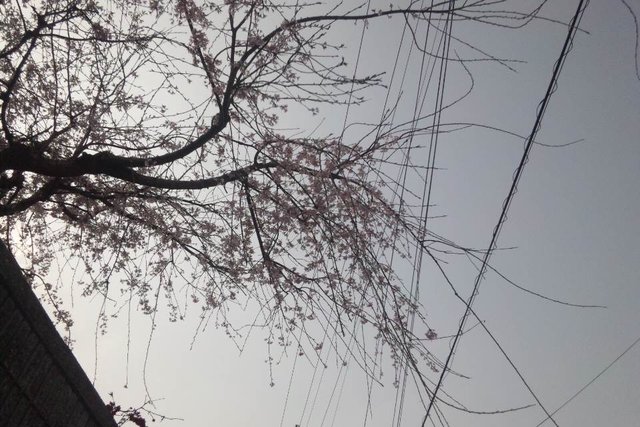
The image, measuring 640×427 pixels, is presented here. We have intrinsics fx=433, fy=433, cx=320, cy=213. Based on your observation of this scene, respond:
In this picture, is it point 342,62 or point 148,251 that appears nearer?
point 342,62

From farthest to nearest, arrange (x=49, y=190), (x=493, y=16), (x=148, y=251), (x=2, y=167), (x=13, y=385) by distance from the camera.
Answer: (x=148, y=251), (x=49, y=190), (x=2, y=167), (x=493, y=16), (x=13, y=385)

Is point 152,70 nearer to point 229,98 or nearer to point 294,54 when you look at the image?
point 229,98

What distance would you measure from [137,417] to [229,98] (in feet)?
11.6

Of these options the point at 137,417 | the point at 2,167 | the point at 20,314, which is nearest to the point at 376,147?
the point at 20,314

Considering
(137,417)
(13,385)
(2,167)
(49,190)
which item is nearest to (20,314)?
(13,385)

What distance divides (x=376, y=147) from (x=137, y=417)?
151 inches

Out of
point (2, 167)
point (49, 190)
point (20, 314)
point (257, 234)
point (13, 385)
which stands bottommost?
point (13, 385)

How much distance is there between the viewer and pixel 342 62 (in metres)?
3.67

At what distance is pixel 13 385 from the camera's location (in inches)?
82.1

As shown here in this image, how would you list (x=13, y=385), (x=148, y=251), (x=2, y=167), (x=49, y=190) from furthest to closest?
(x=148, y=251) → (x=49, y=190) → (x=2, y=167) → (x=13, y=385)

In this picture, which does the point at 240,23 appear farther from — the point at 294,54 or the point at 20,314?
the point at 20,314

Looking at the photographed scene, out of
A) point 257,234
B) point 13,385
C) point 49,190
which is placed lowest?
point 13,385

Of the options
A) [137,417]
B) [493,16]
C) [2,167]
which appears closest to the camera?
[493,16]

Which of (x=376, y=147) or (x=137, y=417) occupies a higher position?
(x=376, y=147)
